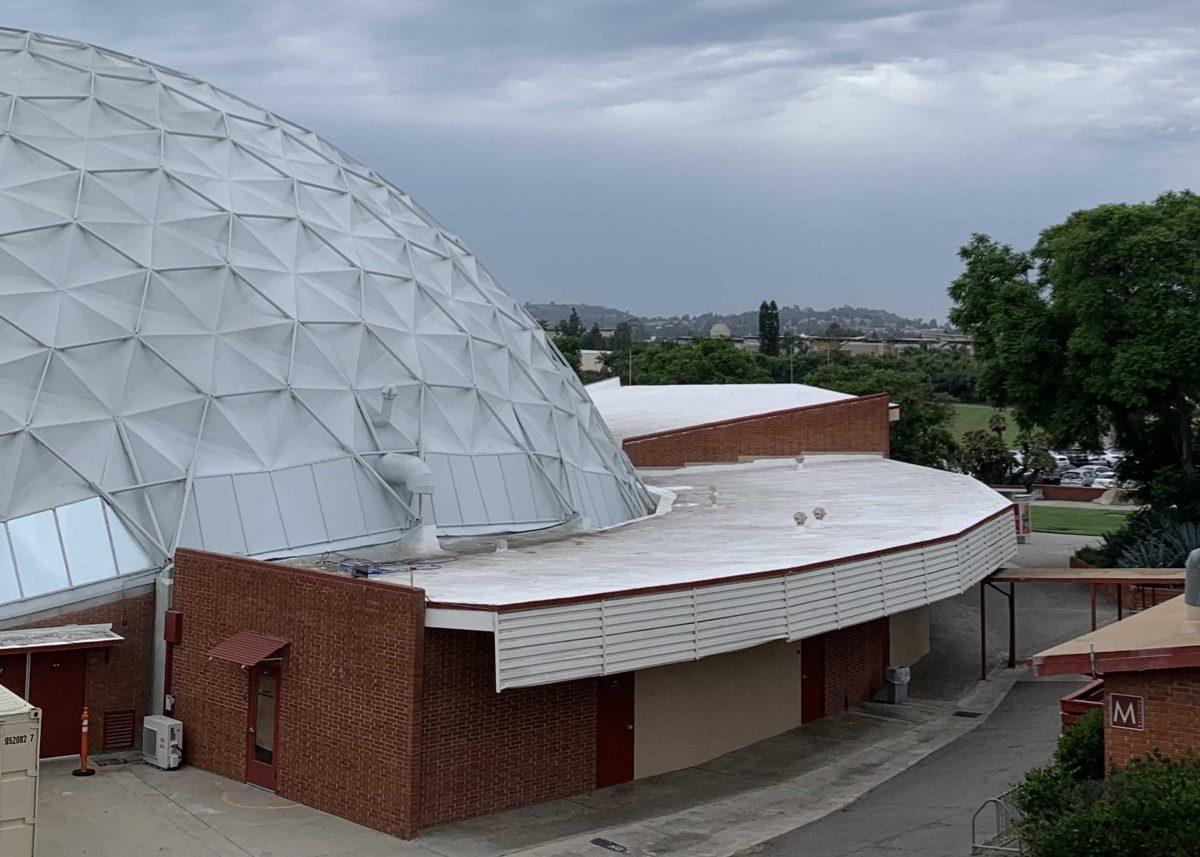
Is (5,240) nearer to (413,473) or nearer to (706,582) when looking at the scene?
(413,473)

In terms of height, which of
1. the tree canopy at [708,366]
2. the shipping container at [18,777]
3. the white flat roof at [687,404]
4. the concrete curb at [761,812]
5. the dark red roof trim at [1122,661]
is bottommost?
the concrete curb at [761,812]

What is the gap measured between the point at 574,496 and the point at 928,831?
13719 mm

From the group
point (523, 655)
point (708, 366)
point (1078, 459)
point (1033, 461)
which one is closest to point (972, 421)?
point (1078, 459)

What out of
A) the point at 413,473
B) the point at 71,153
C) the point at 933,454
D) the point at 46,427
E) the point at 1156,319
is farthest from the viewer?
the point at 933,454

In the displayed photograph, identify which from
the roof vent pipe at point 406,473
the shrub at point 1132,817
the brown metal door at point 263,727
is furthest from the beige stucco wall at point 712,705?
the shrub at point 1132,817

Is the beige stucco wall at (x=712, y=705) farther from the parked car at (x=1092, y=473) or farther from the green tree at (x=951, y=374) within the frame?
the green tree at (x=951, y=374)

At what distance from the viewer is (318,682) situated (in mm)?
20594

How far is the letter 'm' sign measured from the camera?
1572 centimetres

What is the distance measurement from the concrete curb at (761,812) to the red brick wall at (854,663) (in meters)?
2.03

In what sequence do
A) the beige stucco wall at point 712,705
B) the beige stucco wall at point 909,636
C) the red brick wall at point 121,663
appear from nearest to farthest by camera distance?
the beige stucco wall at point 712,705, the red brick wall at point 121,663, the beige stucco wall at point 909,636

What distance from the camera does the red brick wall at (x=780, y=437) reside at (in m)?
48.5

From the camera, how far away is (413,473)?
26859 millimetres

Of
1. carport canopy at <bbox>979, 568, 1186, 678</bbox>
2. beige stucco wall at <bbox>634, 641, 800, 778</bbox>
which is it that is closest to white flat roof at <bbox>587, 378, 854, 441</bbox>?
carport canopy at <bbox>979, 568, 1186, 678</bbox>

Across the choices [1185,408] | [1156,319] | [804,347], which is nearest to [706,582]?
[1156,319]
